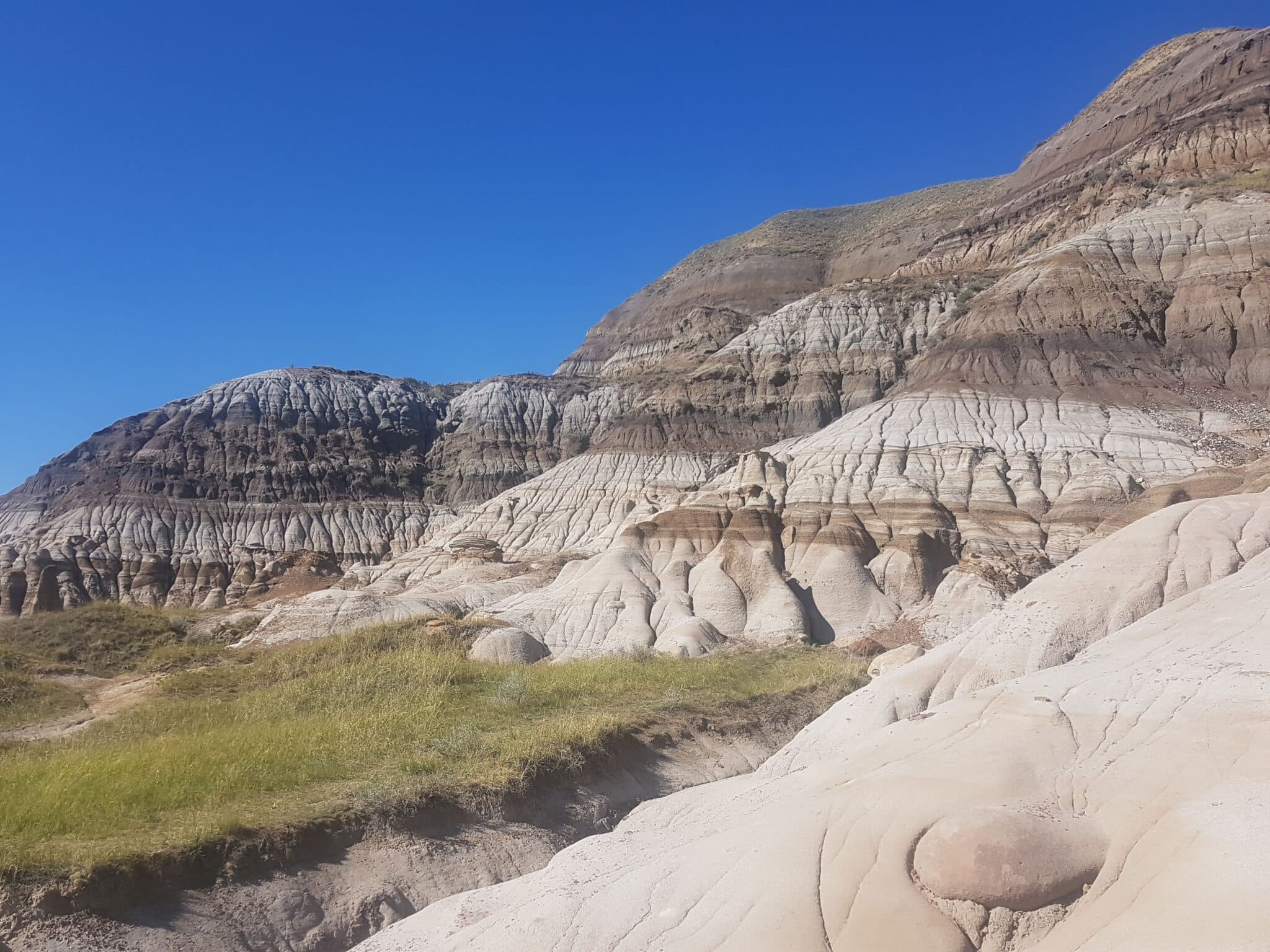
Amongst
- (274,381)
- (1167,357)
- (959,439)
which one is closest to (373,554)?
(274,381)

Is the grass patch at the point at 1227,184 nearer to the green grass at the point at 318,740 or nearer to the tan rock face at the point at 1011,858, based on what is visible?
the green grass at the point at 318,740

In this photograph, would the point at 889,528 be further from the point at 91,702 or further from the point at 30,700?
the point at 30,700

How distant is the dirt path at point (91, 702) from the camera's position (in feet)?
47.4

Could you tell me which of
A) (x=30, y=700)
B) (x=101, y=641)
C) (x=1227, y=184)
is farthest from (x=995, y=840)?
(x=1227, y=184)

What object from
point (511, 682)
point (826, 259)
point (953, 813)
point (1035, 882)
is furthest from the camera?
point (826, 259)

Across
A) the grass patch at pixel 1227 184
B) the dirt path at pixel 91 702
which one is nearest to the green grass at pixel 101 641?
the dirt path at pixel 91 702

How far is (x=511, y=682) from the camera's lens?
15.3m

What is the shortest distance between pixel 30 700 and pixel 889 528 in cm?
3270

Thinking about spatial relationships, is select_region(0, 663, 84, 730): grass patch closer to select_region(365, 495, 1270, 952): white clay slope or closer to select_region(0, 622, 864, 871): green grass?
select_region(0, 622, 864, 871): green grass

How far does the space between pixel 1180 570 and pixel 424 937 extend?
11.3 metres

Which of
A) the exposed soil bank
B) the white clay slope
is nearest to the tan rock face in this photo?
the white clay slope

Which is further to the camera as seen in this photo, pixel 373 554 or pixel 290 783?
pixel 373 554

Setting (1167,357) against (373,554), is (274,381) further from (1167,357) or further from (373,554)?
(1167,357)

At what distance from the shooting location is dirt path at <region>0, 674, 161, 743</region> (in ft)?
47.4
